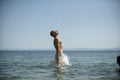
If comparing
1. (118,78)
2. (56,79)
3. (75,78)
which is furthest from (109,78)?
(56,79)

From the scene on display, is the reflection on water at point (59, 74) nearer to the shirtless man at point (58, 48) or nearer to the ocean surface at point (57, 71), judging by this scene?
the ocean surface at point (57, 71)

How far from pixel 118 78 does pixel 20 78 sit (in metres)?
4.57

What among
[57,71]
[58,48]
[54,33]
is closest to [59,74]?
[57,71]

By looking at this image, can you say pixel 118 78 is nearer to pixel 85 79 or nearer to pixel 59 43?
pixel 85 79

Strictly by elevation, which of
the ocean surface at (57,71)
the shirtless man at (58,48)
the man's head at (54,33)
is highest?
the man's head at (54,33)

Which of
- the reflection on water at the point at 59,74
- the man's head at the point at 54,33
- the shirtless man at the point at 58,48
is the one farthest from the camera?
the shirtless man at the point at 58,48

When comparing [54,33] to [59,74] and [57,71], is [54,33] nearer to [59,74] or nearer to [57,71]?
[57,71]

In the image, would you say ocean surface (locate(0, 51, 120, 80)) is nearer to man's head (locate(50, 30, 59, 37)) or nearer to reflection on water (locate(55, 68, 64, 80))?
reflection on water (locate(55, 68, 64, 80))

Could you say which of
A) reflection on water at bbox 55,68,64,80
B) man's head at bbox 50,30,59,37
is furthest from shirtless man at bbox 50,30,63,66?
reflection on water at bbox 55,68,64,80

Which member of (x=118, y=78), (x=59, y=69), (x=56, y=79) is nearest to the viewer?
(x=56, y=79)

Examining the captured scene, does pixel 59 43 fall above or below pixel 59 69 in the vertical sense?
above

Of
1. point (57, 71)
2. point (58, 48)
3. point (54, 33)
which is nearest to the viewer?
point (57, 71)

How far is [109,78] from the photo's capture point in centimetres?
1295

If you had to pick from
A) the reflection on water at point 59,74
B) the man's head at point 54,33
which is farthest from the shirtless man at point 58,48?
the reflection on water at point 59,74
